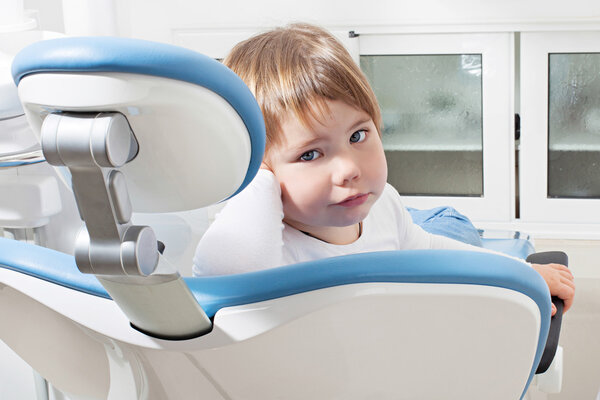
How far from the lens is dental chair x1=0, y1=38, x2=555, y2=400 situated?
367 mm

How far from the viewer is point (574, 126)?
2.75 metres

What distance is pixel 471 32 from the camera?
8.88 feet

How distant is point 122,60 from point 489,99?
254 cm

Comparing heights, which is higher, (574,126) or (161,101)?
(161,101)

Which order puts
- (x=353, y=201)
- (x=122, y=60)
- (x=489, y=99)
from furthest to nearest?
(x=489, y=99) → (x=353, y=201) → (x=122, y=60)

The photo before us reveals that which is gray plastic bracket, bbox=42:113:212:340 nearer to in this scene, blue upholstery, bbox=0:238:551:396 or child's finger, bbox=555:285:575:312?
blue upholstery, bbox=0:238:551:396

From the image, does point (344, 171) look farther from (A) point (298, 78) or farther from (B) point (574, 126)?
(B) point (574, 126)

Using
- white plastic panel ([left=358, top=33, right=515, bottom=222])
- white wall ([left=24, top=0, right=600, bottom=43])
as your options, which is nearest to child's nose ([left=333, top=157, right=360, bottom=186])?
white wall ([left=24, top=0, right=600, bottom=43])

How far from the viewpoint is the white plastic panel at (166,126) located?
0.36 meters

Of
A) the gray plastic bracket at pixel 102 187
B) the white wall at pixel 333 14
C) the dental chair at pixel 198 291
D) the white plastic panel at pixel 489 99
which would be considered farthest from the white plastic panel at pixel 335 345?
the white plastic panel at pixel 489 99

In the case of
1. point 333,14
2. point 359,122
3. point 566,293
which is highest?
point 333,14

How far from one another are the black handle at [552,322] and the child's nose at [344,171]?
238 mm

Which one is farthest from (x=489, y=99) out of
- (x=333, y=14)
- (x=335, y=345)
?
(x=335, y=345)

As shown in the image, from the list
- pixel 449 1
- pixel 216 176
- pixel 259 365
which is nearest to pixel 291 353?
pixel 259 365
